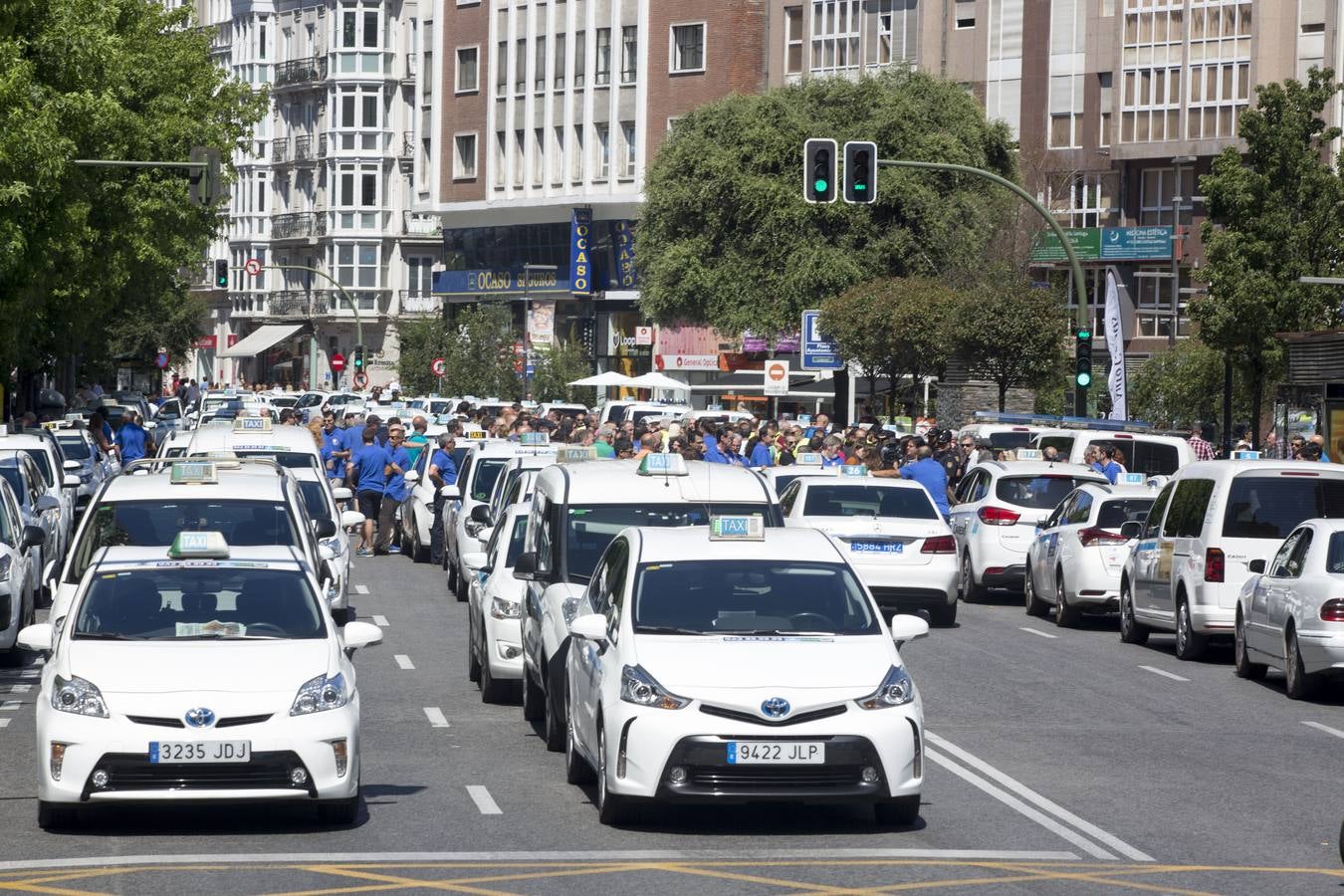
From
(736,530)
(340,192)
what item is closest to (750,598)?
(736,530)

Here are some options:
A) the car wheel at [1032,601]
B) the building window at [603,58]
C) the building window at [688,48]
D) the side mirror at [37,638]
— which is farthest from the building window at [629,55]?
the side mirror at [37,638]

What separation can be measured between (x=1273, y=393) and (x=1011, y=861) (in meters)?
48.0

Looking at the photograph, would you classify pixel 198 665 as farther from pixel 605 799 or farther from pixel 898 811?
pixel 898 811

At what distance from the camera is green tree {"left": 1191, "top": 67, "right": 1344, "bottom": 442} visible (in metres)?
45.2

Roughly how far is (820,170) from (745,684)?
20724 mm

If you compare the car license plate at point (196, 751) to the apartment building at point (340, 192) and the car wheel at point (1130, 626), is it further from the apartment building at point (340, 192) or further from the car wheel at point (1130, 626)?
the apartment building at point (340, 192)

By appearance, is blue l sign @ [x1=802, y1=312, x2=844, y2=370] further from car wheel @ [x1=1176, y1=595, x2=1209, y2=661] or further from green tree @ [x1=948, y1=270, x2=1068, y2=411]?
car wheel @ [x1=1176, y1=595, x2=1209, y2=661]

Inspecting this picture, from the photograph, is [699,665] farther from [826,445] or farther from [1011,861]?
[826,445]

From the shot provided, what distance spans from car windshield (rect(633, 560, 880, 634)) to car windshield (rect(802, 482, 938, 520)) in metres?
11.8

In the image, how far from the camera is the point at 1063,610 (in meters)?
23.8

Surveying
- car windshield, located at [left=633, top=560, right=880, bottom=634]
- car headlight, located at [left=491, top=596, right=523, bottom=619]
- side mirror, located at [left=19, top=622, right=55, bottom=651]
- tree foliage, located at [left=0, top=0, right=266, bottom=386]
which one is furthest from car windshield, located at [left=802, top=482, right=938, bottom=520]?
side mirror, located at [left=19, top=622, right=55, bottom=651]

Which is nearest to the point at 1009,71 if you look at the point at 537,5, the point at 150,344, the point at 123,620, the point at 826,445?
the point at 537,5

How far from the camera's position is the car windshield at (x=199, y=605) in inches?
458

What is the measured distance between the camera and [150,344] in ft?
333
